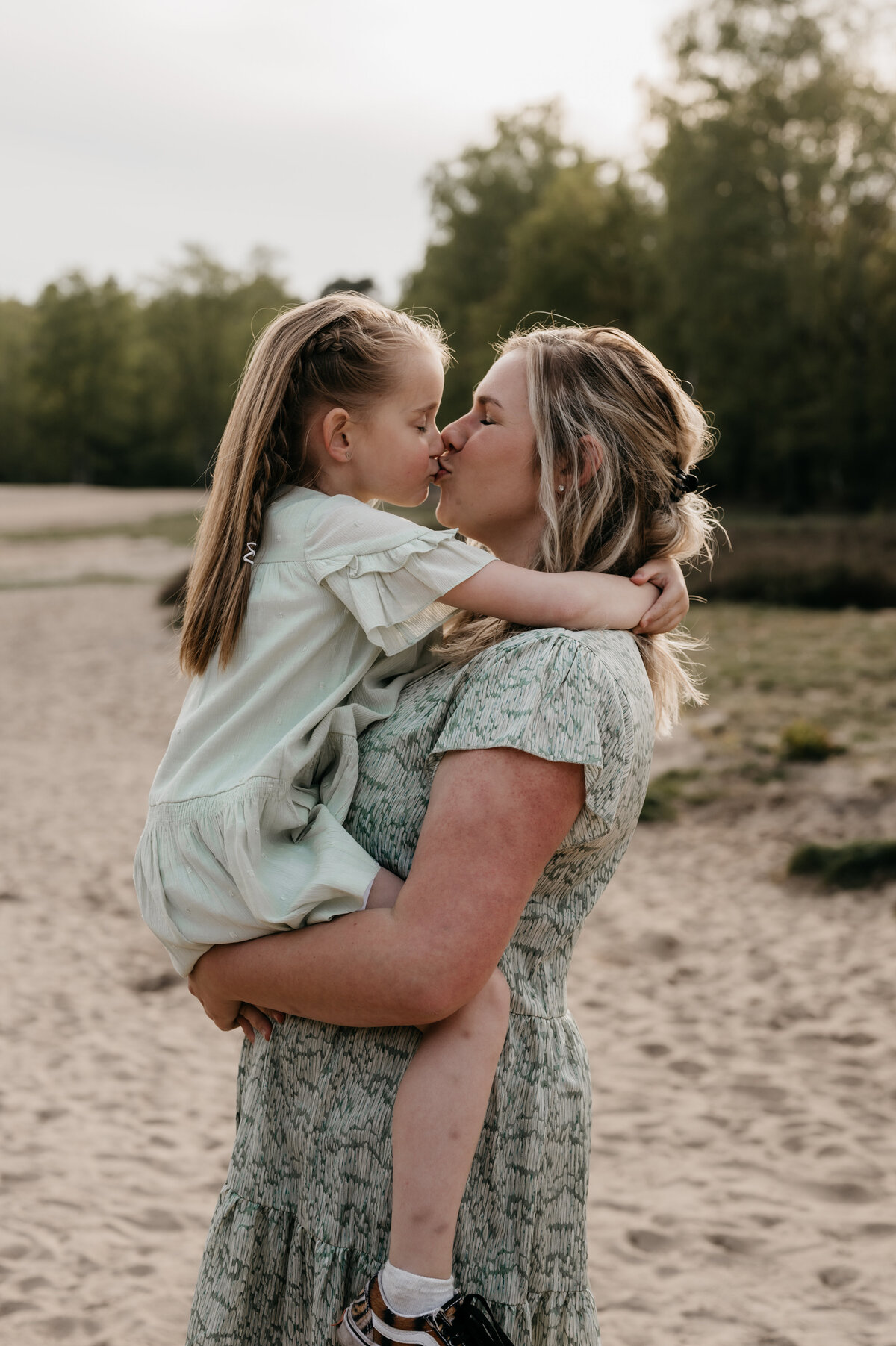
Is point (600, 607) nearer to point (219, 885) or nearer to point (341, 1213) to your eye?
point (219, 885)

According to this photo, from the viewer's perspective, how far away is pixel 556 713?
151 cm

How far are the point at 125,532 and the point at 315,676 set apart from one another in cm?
3519

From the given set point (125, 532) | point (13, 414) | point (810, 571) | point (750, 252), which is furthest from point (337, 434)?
point (13, 414)

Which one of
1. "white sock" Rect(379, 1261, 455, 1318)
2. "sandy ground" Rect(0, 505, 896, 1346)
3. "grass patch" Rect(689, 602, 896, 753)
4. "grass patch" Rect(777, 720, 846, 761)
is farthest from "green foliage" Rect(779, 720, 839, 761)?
"white sock" Rect(379, 1261, 455, 1318)

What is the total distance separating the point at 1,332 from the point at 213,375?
14.8m

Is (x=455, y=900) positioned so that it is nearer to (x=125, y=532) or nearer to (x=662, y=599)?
(x=662, y=599)

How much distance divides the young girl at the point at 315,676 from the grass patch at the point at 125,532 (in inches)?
1167

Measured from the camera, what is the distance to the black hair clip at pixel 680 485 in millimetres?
1924

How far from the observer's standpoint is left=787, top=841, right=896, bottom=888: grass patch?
7.37 metres

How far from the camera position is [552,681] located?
1.54 m

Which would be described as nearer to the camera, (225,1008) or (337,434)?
(225,1008)

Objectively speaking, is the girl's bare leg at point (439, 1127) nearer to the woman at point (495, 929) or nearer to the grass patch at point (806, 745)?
the woman at point (495, 929)

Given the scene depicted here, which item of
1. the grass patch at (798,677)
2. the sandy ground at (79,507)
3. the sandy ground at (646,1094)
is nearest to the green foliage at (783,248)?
the grass patch at (798,677)

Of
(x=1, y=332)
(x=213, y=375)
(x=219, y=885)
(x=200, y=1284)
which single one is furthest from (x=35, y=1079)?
(x=1, y=332)
